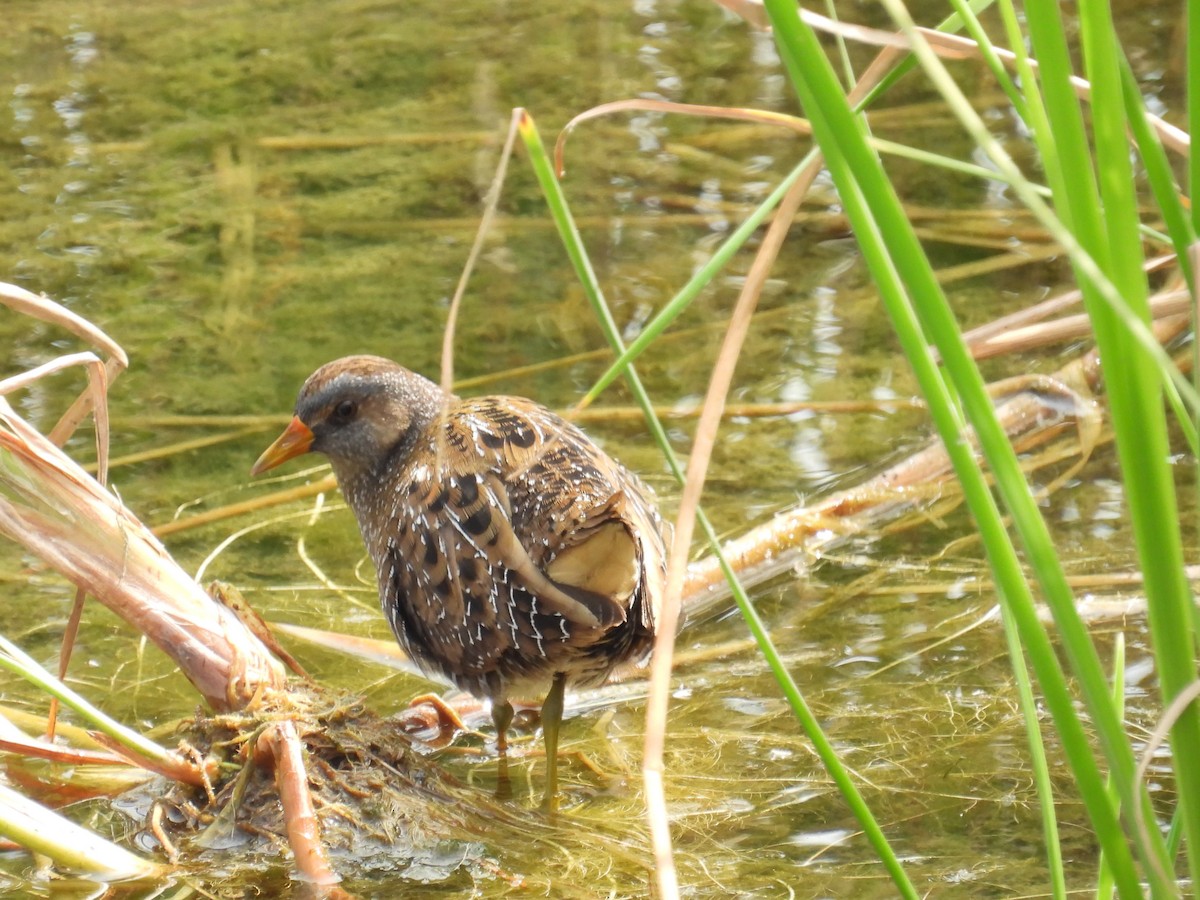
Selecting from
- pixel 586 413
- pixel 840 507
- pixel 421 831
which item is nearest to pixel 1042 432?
pixel 840 507

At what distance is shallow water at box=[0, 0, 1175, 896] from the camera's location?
2.80 m

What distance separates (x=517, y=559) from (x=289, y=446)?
3.35ft

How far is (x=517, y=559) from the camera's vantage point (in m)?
2.75

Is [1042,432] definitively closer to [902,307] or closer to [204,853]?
[204,853]

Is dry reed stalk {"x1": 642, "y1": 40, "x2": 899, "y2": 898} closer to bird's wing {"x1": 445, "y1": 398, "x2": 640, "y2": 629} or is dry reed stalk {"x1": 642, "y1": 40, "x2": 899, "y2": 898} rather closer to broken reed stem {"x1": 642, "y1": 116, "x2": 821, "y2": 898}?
broken reed stem {"x1": 642, "y1": 116, "x2": 821, "y2": 898}

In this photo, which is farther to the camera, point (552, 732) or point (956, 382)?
point (552, 732)

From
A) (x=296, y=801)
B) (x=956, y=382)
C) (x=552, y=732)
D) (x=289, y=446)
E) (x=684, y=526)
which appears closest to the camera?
(x=956, y=382)

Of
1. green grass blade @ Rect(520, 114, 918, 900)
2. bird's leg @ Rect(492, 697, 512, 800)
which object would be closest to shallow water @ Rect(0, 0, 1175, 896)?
bird's leg @ Rect(492, 697, 512, 800)

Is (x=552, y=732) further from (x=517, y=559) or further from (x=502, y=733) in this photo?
(x=517, y=559)

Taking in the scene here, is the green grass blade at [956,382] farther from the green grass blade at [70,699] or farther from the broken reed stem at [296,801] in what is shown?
the broken reed stem at [296,801]

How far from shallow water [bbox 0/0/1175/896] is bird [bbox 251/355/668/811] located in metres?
0.28

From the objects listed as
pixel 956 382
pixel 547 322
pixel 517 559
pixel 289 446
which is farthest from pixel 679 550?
pixel 547 322

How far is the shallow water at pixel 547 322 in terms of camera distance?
9.18ft

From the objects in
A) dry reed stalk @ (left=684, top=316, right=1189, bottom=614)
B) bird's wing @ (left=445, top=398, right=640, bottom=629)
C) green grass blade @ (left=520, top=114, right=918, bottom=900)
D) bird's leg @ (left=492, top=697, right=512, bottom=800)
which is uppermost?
green grass blade @ (left=520, top=114, right=918, bottom=900)
